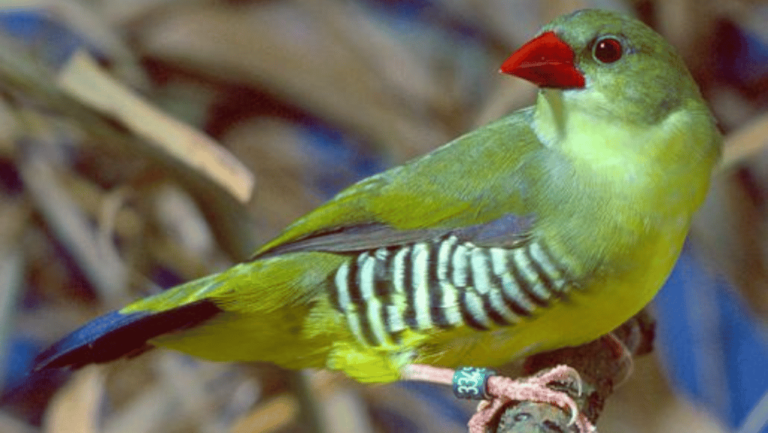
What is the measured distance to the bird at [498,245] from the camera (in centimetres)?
132

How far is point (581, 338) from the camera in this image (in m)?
1.40

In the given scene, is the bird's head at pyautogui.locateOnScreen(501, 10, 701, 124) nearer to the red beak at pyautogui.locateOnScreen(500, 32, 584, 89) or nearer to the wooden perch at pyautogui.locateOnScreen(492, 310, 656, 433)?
the red beak at pyautogui.locateOnScreen(500, 32, 584, 89)

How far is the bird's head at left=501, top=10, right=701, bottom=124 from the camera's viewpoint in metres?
1.30

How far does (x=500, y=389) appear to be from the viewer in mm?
1329

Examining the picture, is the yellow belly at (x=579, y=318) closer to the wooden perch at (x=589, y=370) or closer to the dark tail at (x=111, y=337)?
the wooden perch at (x=589, y=370)

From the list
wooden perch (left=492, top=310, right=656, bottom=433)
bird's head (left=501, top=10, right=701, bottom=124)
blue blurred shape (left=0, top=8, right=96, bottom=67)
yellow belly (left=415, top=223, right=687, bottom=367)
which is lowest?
blue blurred shape (left=0, top=8, right=96, bottom=67)

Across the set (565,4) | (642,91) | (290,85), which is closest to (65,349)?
(642,91)

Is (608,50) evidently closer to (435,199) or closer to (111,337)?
(435,199)

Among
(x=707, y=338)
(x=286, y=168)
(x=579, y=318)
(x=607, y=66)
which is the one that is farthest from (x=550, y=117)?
(x=286, y=168)

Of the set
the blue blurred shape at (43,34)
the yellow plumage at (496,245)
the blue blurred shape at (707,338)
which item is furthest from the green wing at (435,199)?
the blue blurred shape at (43,34)

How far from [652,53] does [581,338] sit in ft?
0.99

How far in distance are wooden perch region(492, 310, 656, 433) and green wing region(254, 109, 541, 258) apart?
0.20m

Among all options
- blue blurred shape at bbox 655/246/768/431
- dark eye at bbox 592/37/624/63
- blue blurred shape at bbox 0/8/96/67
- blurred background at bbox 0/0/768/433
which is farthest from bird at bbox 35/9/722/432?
blue blurred shape at bbox 0/8/96/67

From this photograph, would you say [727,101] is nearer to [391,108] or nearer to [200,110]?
[391,108]
